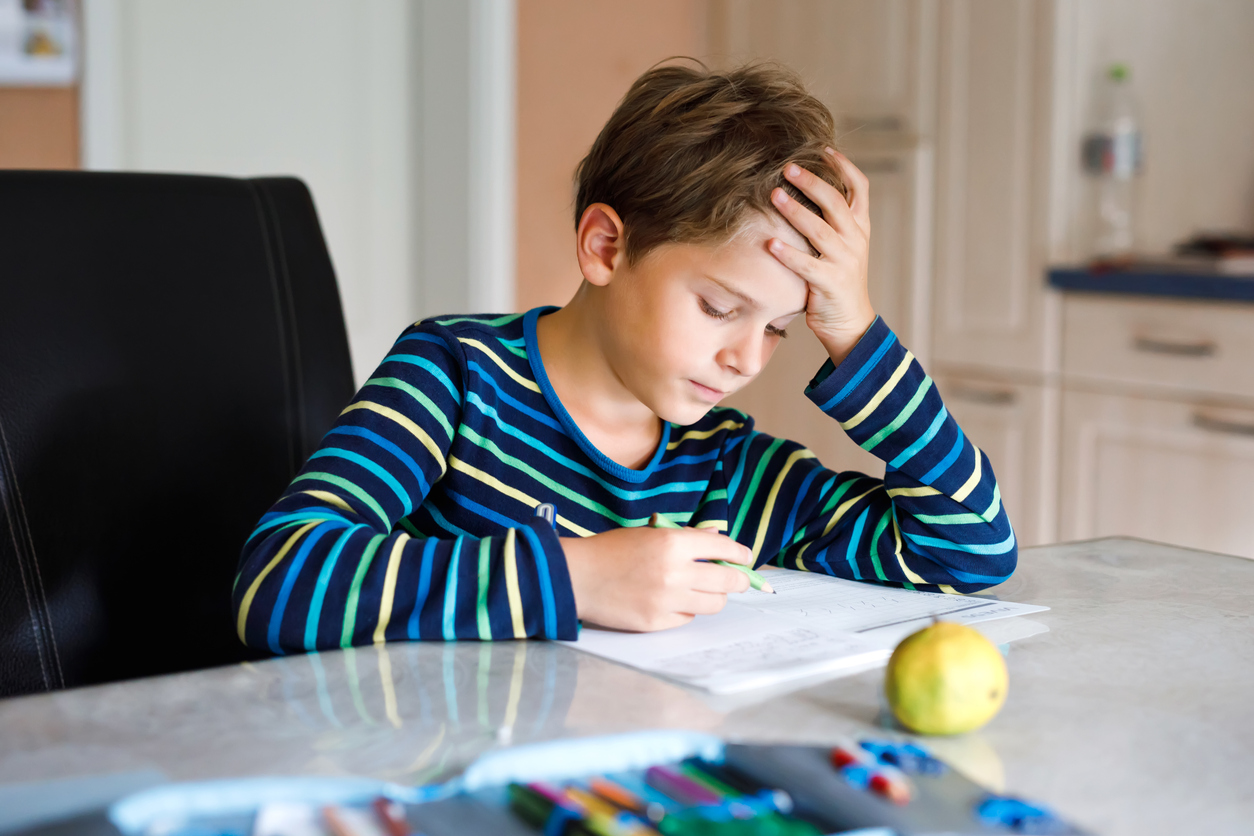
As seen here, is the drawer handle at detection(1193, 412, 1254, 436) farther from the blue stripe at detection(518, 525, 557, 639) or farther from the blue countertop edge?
the blue stripe at detection(518, 525, 557, 639)

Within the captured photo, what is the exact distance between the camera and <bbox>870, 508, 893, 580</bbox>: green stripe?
3.19ft

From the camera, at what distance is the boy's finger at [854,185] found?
98cm

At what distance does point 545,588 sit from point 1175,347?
1848 mm

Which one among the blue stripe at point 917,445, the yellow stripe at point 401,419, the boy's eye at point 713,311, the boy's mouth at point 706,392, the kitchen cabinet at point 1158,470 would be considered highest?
the boy's eye at point 713,311

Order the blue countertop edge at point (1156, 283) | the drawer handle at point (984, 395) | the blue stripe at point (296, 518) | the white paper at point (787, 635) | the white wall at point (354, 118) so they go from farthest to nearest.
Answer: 1. the drawer handle at point (984, 395)
2. the white wall at point (354, 118)
3. the blue countertop edge at point (1156, 283)
4. the blue stripe at point (296, 518)
5. the white paper at point (787, 635)

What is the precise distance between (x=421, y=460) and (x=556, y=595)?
0.25m

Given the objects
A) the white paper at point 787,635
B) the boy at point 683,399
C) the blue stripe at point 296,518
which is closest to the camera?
the white paper at point 787,635

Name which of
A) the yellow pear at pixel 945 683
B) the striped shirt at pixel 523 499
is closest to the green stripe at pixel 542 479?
the striped shirt at pixel 523 499

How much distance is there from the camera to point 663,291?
0.96 m

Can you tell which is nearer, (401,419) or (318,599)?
(318,599)

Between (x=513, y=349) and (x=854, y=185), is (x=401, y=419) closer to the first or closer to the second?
(x=513, y=349)

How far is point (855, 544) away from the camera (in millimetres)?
996

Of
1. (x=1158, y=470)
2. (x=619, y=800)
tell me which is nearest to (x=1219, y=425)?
(x=1158, y=470)

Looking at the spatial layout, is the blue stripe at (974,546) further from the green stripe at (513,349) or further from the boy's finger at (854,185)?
the green stripe at (513,349)
